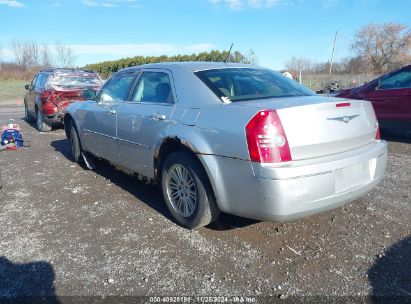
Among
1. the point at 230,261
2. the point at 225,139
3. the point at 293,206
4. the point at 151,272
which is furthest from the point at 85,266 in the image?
the point at 293,206

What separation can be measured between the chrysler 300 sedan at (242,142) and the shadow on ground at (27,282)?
1.36 meters

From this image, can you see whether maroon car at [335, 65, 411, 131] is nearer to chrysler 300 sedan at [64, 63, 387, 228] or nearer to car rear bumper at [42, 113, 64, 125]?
chrysler 300 sedan at [64, 63, 387, 228]

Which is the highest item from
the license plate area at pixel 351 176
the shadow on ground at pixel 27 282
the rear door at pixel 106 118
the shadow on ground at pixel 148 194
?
the rear door at pixel 106 118

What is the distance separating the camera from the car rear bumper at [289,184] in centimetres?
289

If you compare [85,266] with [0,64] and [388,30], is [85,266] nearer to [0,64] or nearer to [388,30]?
[388,30]

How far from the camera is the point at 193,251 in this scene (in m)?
3.38

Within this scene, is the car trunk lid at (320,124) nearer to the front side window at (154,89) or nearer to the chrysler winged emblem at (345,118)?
the chrysler winged emblem at (345,118)

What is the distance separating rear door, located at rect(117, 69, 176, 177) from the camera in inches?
155

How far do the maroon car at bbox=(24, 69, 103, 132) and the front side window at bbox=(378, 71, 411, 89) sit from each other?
692cm

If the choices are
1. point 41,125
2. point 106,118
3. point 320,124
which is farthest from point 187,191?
point 41,125

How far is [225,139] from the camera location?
314cm

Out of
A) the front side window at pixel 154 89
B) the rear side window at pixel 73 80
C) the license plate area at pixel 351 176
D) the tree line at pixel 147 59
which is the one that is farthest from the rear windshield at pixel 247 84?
the tree line at pixel 147 59

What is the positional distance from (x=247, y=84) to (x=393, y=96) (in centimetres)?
508

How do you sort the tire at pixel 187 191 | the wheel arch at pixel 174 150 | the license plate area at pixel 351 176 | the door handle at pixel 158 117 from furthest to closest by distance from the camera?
the door handle at pixel 158 117 → the tire at pixel 187 191 → the wheel arch at pixel 174 150 → the license plate area at pixel 351 176
